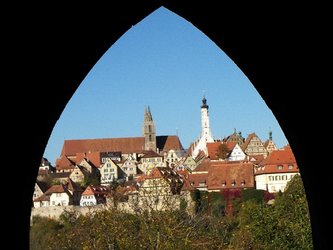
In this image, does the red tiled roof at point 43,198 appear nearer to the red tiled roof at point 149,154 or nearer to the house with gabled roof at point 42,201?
the house with gabled roof at point 42,201

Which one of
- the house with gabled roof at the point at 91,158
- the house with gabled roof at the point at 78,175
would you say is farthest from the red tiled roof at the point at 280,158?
the house with gabled roof at the point at 91,158

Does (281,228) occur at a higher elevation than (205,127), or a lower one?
lower

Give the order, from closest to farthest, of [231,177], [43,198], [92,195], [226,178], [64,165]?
1. [231,177]
2. [226,178]
3. [92,195]
4. [43,198]
5. [64,165]

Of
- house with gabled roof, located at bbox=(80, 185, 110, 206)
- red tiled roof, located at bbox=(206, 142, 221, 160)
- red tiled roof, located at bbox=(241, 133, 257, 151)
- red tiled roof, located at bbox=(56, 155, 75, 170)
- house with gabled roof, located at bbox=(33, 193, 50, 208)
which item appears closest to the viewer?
house with gabled roof, located at bbox=(80, 185, 110, 206)

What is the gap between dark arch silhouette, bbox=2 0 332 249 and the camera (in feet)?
6.27

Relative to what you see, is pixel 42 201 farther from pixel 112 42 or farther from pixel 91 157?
pixel 112 42

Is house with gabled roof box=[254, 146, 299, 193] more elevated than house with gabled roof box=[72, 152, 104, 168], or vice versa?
house with gabled roof box=[72, 152, 104, 168]

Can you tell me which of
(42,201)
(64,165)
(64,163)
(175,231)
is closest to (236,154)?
(64,165)

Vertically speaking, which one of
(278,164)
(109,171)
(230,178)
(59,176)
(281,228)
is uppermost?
(109,171)

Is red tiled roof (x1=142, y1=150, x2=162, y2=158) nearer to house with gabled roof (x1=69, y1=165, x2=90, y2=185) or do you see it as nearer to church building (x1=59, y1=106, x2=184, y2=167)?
church building (x1=59, y1=106, x2=184, y2=167)

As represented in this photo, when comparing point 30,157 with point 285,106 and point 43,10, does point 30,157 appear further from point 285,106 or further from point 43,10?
point 285,106

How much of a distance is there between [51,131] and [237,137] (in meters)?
92.4

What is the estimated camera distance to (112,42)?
2.21m

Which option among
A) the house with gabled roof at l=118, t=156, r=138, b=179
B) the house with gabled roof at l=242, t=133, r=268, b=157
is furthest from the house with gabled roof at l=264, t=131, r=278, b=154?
the house with gabled roof at l=118, t=156, r=138, b=179
